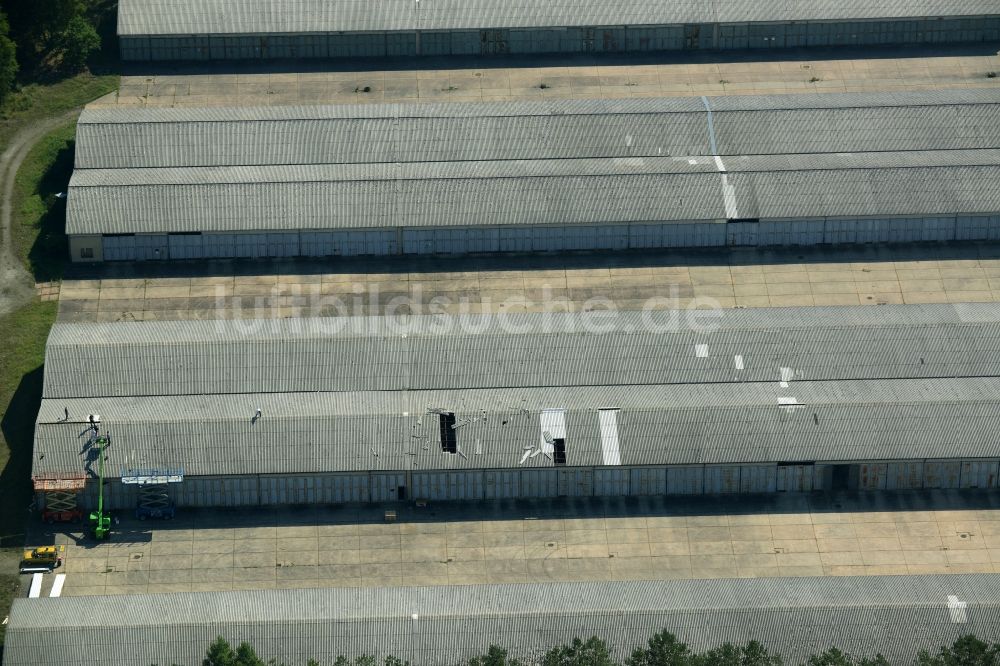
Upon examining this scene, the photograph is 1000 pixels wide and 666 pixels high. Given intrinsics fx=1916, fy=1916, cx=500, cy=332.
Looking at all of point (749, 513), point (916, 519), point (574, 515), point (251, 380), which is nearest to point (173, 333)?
point (251, 380)

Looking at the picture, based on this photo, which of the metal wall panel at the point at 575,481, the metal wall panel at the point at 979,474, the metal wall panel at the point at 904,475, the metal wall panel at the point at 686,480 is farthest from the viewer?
the metal wall panel at the point at 904,475

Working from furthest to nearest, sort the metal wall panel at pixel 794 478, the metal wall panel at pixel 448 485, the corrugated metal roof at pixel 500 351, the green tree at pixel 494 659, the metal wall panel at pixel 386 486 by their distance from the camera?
1. the corrugated metal roof at pixel 500 351
2. the metal wall panel at pixel 794 478
3. the metal wall panel at pixel 448 485
4. the metal wall panel at pixel 386 486
5. the green tree at pixel 494 659

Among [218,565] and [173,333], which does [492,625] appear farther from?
[173,333]

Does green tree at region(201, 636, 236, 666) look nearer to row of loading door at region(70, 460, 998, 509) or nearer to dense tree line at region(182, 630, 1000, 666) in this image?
dense tree line at region(182, 630, 1000, 666)

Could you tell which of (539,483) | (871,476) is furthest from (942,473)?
(539,483)

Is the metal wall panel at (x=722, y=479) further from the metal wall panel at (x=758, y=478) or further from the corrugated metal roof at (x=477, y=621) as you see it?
the corrugated metal roof at (x=477, y=621)

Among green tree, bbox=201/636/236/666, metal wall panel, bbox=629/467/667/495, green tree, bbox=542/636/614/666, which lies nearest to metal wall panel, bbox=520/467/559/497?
metal wall panel, bbox=629/467/667/495

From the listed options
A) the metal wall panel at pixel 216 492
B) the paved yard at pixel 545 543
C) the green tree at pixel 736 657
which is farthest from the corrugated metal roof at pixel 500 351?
the green tree at pixel 736 657
